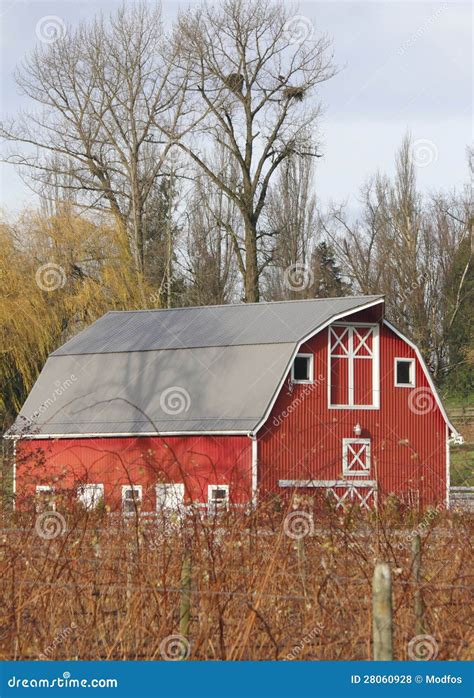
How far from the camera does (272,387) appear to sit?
31484 millimetres

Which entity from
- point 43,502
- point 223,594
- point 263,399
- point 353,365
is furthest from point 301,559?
point 353,365

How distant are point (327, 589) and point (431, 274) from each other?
51.0 metres

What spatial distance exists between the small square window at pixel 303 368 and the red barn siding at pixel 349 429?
163mm

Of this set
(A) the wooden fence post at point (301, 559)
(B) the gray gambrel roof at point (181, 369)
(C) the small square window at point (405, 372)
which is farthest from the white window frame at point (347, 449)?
(A) the wooden fence post at point (301, 559)

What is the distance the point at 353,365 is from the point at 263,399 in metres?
3.43

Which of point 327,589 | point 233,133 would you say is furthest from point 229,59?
point 327,589

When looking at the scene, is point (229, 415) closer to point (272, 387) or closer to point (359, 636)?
point (272, 387)

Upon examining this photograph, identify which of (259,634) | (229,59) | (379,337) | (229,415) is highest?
(229,59)

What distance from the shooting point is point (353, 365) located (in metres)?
33.8

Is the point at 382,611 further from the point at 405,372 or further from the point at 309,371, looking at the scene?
the point at 405,372

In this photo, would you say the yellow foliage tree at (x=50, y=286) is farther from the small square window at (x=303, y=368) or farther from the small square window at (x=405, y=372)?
the small square window at (x=405, y=372)

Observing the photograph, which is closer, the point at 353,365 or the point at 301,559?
the point at 301,559

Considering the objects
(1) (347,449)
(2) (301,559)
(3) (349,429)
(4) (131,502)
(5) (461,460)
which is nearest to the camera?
(2) (301,559)

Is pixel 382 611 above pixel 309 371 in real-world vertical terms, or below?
below
